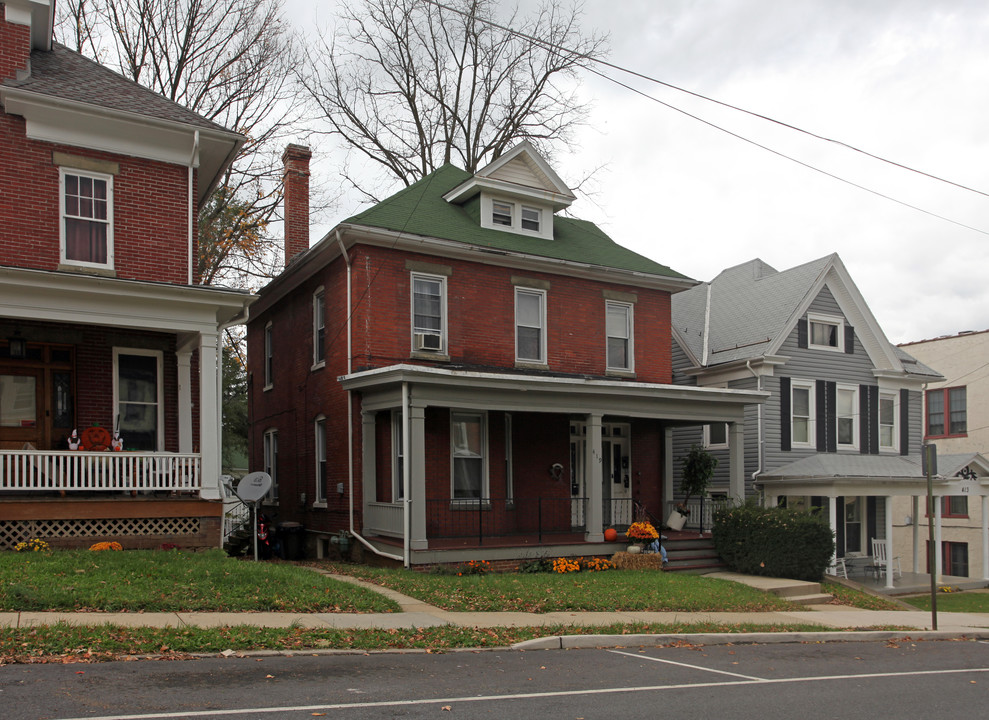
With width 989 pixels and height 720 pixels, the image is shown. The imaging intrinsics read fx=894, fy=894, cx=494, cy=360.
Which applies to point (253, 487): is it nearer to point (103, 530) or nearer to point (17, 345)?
point (103, 530)

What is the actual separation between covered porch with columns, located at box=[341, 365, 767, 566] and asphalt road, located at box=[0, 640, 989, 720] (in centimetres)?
Answer: 723

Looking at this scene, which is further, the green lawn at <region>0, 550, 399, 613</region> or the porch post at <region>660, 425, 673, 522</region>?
the porch post at <region>660, 425, 673, 522</region>

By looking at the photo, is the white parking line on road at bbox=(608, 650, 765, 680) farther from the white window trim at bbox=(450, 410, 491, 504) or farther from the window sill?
the window sill

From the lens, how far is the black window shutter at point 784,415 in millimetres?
25094

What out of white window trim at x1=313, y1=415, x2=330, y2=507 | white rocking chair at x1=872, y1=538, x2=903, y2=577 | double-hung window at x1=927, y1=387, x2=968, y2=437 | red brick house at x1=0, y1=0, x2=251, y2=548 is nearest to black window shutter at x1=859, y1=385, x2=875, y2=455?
white rocking chair at x1=872, y1=538, x2=903, y2=577

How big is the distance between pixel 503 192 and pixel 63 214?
1018 centimetres

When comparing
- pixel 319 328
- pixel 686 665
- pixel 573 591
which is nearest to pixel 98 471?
pixel 319 328

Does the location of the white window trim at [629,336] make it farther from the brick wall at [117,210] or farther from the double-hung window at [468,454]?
the brick wall at [117,210]

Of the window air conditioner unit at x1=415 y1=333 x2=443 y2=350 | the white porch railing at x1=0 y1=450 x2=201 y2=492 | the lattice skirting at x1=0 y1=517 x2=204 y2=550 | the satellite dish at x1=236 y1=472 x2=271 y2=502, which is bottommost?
the lattice skirting at x1=0 y1=517 x2=204 y2=550

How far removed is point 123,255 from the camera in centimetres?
1652

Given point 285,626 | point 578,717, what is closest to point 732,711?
point 578,717

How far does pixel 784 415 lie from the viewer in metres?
25.1

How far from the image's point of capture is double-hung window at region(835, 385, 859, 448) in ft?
87.1

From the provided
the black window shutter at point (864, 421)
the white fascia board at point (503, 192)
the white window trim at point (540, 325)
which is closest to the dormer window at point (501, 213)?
the white fascia board at point (503, 192)
